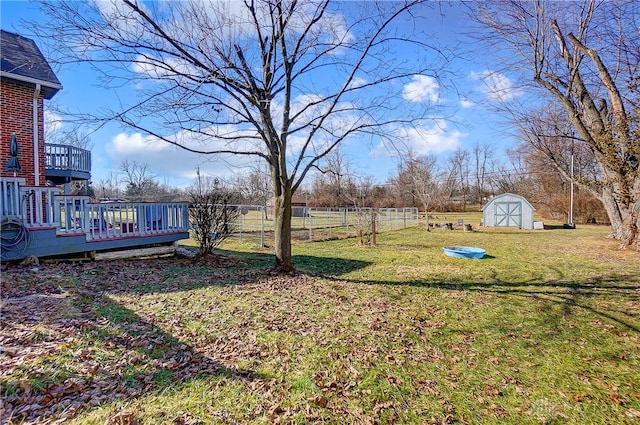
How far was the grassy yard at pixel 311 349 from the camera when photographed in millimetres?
2561

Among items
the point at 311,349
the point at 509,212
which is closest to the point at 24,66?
the point at 311,349

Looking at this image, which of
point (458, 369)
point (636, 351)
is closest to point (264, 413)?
point (458, 369)

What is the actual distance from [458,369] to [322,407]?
149 centimetres

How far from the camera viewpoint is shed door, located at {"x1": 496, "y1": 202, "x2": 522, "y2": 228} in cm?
2280

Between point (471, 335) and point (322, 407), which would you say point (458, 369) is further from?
point (322, 407)

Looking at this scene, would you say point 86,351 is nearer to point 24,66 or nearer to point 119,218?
point 119,218

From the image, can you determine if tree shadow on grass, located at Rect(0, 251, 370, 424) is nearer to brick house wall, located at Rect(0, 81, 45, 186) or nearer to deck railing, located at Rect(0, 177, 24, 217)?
deck railing, located at Rect(0, 177, 24, 217)

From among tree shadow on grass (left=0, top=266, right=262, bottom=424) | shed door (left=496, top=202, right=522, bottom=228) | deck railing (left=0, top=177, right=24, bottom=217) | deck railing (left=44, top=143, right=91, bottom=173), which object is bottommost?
tree shadow on grass (left=0, top=266, right=262, bottom=424)

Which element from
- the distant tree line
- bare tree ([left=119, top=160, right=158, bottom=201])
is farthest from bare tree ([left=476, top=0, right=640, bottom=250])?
→ bare tree ([left=119, top=160, right=158, bottom=201])

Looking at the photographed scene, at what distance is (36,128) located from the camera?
938 cm

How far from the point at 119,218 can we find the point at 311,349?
7.41 m

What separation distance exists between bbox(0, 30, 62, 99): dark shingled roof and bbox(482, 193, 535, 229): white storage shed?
81.8ft

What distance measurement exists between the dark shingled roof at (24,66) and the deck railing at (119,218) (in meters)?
3.79

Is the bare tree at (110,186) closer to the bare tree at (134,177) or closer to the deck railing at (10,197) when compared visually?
the bare tree at (134,177)
